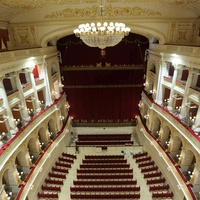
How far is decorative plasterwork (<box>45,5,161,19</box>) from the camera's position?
1122cm

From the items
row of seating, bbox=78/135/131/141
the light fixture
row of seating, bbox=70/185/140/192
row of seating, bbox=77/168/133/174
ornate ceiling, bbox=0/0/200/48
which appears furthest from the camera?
row of seating, bbox=78/135/131/141

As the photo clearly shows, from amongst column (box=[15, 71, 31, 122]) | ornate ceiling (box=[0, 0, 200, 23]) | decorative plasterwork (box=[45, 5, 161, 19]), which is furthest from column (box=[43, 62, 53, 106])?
decorative plasterwork (box=[45, 5, 161, 19])

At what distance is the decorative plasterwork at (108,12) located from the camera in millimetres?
11219

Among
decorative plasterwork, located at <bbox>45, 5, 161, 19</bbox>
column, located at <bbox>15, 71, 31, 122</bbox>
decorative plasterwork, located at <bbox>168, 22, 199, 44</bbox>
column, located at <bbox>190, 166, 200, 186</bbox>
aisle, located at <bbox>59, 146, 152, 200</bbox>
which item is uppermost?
decorative plasterwork, located at <bbox>45, 5, 161, 19</bbox>

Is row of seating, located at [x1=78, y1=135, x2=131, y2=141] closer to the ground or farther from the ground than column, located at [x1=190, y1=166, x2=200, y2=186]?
closer to the ground

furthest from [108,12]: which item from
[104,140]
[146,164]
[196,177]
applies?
[146,164]

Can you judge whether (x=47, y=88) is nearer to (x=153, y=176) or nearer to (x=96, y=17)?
(x=96, y=17)

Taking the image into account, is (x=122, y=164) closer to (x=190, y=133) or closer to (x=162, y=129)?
(x=162, y=129)

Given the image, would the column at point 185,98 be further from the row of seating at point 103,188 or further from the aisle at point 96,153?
the row of seating at point 103,188

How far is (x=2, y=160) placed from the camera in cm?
847

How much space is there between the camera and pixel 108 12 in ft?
37.3

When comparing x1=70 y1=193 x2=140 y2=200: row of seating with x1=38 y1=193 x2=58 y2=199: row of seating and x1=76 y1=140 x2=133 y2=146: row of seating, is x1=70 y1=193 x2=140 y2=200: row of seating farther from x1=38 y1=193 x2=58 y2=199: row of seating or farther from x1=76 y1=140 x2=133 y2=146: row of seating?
x1=76 y1=140 x2=133 y2=146: row of seating

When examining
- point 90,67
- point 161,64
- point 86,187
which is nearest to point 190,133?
point 161,64

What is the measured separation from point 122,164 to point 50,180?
5.26 m
